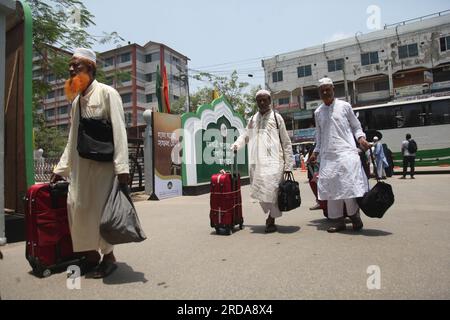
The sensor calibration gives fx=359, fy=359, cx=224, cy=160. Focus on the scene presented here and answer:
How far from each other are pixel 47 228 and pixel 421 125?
55.7ft

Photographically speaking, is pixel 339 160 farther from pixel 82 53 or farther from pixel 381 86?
pixel 381 86

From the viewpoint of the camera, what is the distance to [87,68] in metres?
3.07

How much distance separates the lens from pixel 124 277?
293 cm

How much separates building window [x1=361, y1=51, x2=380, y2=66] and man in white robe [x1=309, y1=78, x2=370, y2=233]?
34048mm

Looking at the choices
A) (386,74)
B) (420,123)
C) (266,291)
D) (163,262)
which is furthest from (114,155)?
A: (386,74)

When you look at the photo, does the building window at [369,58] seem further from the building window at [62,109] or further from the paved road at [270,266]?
the building window at [62,109]

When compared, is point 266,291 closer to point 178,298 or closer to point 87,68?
point 178,298

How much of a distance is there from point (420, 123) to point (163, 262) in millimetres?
16288

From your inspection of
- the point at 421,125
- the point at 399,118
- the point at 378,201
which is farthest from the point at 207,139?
the point at 421,125

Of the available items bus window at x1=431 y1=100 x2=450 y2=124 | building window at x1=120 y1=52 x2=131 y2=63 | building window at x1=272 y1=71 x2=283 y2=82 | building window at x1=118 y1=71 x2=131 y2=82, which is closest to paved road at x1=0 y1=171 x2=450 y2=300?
building window at x1=118 y1=71 x2=131 y2=82

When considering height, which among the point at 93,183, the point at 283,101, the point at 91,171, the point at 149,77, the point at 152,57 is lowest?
the point at 93,183

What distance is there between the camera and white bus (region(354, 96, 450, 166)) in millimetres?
15805

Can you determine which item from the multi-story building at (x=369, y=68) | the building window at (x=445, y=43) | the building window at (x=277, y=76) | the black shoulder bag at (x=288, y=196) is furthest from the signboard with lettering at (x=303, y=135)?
the black shoulder bag at (x=288, y=196)

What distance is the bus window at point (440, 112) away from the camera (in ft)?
52.0
